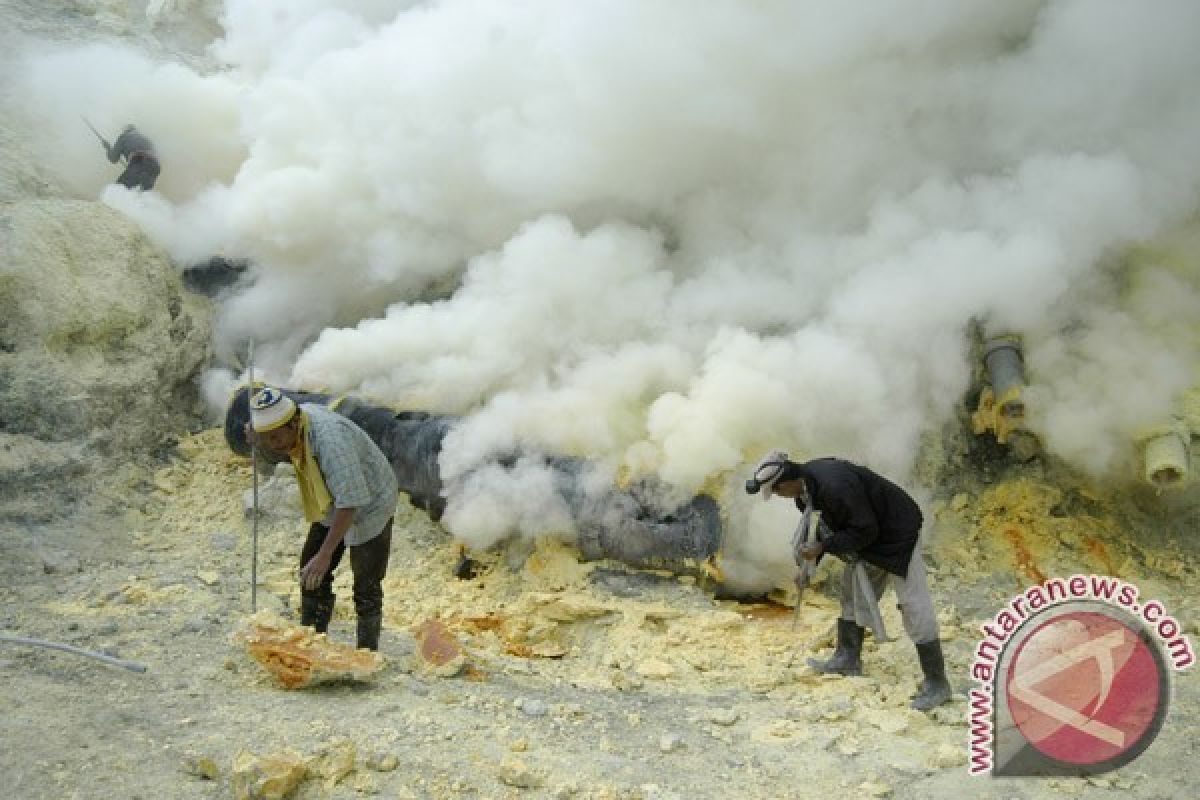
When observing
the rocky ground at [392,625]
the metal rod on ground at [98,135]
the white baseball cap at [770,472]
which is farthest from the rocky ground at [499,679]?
the metal rod on ground at [98,135]

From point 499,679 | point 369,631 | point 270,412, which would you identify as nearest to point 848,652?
point 499,679

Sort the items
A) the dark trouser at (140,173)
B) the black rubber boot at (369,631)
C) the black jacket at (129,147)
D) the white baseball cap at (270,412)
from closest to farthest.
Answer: the white baseball cap at (270,412) < the black rubber boot at (369,631) < the dark trouser at (140,173) < the black jacket at (129,147)

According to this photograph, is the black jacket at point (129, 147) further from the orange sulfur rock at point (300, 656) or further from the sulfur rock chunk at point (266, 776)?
the sulfur rock chunk at point (266, 776)

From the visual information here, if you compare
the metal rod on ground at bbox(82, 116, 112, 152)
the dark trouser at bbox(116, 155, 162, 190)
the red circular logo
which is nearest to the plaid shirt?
the red circular logo

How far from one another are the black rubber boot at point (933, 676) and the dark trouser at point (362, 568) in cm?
238

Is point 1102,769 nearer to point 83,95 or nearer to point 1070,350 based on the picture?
point 1070,350

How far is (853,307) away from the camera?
20.3 ft

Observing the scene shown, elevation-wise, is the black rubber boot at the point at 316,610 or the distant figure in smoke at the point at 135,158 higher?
the distant figure in smoke at the point at 135,158

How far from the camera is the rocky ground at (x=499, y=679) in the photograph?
109 inches

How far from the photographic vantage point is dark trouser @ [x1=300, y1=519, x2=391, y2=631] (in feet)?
12.4

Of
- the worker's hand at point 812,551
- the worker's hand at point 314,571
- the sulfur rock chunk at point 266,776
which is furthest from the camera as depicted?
the worker's hand at point 812,551

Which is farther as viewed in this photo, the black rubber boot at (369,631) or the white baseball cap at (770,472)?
the black rubber boot at (369,631)

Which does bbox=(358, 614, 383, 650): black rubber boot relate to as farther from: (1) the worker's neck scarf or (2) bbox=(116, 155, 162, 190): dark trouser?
(2) bbox=(116, 155, 162, 190): dark trouser

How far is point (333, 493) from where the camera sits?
342cm
